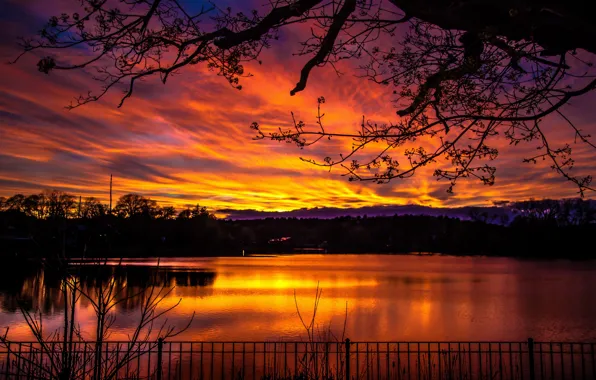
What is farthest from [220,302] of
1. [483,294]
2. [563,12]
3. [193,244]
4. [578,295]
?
[193,244]

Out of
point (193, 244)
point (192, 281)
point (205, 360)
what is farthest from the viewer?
point (193, 244)

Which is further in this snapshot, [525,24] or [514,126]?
[514,126]

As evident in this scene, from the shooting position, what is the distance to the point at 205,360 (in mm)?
19422

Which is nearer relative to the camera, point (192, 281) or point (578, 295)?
point (578, 295)

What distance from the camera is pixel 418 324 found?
30.6 meters

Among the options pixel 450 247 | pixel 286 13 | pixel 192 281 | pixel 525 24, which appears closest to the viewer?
pixel 525 24

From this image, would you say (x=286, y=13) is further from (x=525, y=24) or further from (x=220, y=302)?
(x=220, y=302)

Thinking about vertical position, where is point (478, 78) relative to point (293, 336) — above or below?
above

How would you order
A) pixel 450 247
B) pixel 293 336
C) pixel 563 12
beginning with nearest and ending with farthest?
pixel 563 12 < pixel 293 336 < pixel 450 247

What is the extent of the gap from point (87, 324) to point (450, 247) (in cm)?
14883

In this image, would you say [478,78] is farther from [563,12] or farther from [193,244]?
[193,244]

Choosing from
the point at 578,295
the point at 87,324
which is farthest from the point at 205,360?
the point at 578,295

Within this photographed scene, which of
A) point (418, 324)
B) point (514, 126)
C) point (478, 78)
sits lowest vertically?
point (418, 324)

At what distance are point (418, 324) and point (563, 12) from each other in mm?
28218
